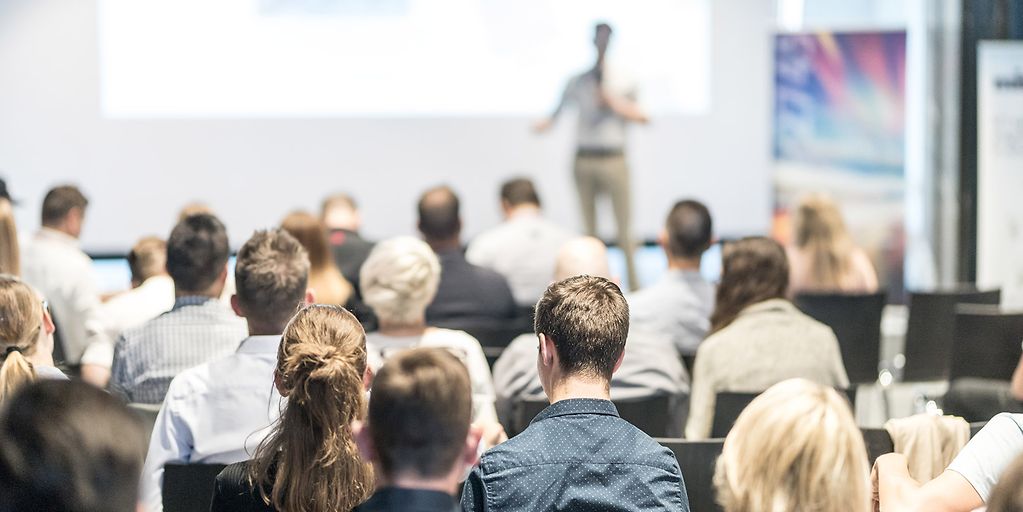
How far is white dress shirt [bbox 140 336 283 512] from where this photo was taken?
2840mm

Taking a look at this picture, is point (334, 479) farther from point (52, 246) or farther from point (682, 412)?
point (52, 246)

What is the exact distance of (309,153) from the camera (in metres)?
9.40

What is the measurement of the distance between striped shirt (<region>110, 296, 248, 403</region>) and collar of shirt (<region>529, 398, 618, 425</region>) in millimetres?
1633

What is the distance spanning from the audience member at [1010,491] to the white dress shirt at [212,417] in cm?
177

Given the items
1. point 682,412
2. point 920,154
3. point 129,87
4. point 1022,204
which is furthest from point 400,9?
point 682,412

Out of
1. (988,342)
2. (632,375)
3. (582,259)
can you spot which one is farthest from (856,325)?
(632,375)

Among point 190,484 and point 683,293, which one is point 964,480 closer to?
point 190,484

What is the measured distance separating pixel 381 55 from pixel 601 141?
6.05 feet

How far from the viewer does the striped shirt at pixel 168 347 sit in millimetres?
3605

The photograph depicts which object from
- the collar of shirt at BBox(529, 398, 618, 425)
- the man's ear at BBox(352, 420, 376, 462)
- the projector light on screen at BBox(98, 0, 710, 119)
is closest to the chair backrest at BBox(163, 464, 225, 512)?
the collar of shirt at BBox(529, 398, 618, 425)

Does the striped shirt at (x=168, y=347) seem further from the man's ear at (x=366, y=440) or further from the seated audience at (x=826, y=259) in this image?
the seated audience at (x=826, y=259)

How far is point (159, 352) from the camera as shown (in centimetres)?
361

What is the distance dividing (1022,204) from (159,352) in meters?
5.89

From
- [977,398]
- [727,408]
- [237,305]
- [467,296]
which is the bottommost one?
[977,398]
